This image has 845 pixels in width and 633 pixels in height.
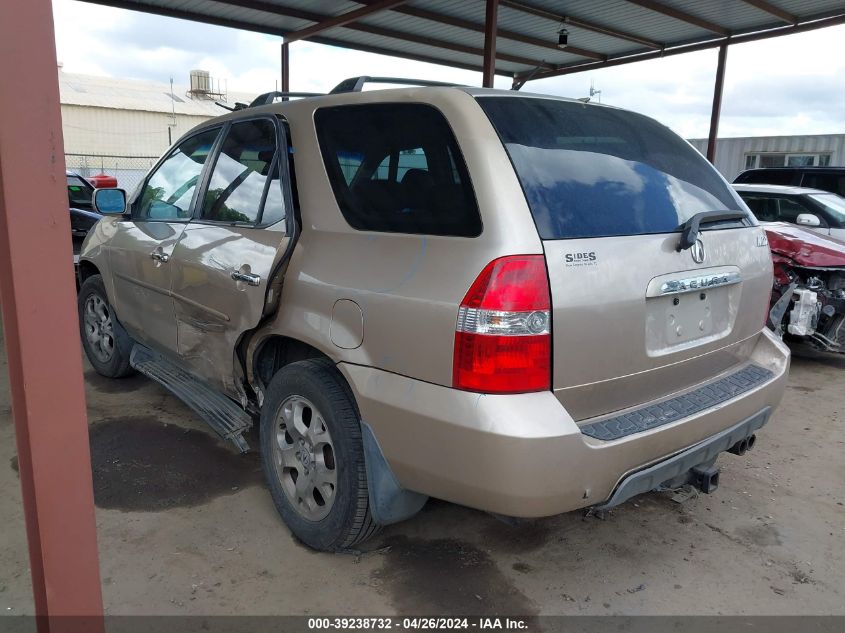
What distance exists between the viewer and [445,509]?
10.7 ft

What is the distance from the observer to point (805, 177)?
892cm

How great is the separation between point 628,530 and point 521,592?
757 millimetres

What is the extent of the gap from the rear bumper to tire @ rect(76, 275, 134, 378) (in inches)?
114

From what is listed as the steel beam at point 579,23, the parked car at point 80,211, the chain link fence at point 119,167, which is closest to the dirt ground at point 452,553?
the parked car at point 80,211

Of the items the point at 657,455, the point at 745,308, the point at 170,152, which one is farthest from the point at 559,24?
the point at 657,455

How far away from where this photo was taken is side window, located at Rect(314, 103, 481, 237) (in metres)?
2.31

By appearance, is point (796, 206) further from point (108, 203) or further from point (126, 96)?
point (126, 96)

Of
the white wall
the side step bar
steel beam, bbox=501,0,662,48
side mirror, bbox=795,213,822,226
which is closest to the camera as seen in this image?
the side step bar

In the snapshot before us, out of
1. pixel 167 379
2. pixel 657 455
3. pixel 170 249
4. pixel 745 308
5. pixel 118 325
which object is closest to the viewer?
pixel 657 455

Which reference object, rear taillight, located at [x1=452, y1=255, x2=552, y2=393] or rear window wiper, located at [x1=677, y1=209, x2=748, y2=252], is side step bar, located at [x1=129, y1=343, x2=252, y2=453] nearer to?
rear taillight, located at [x1=452, y1=255, x2=552, y2=393]

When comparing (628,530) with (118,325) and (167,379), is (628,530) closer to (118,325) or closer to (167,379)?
(167,379)

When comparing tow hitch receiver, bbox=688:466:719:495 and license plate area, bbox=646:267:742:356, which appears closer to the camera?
license plate area, bbox=646:267:742:356

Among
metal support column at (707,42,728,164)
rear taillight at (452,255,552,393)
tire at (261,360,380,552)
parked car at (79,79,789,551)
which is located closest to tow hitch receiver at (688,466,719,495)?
parked car at (79,79,789,551)

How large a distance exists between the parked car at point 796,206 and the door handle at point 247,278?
631 cm
